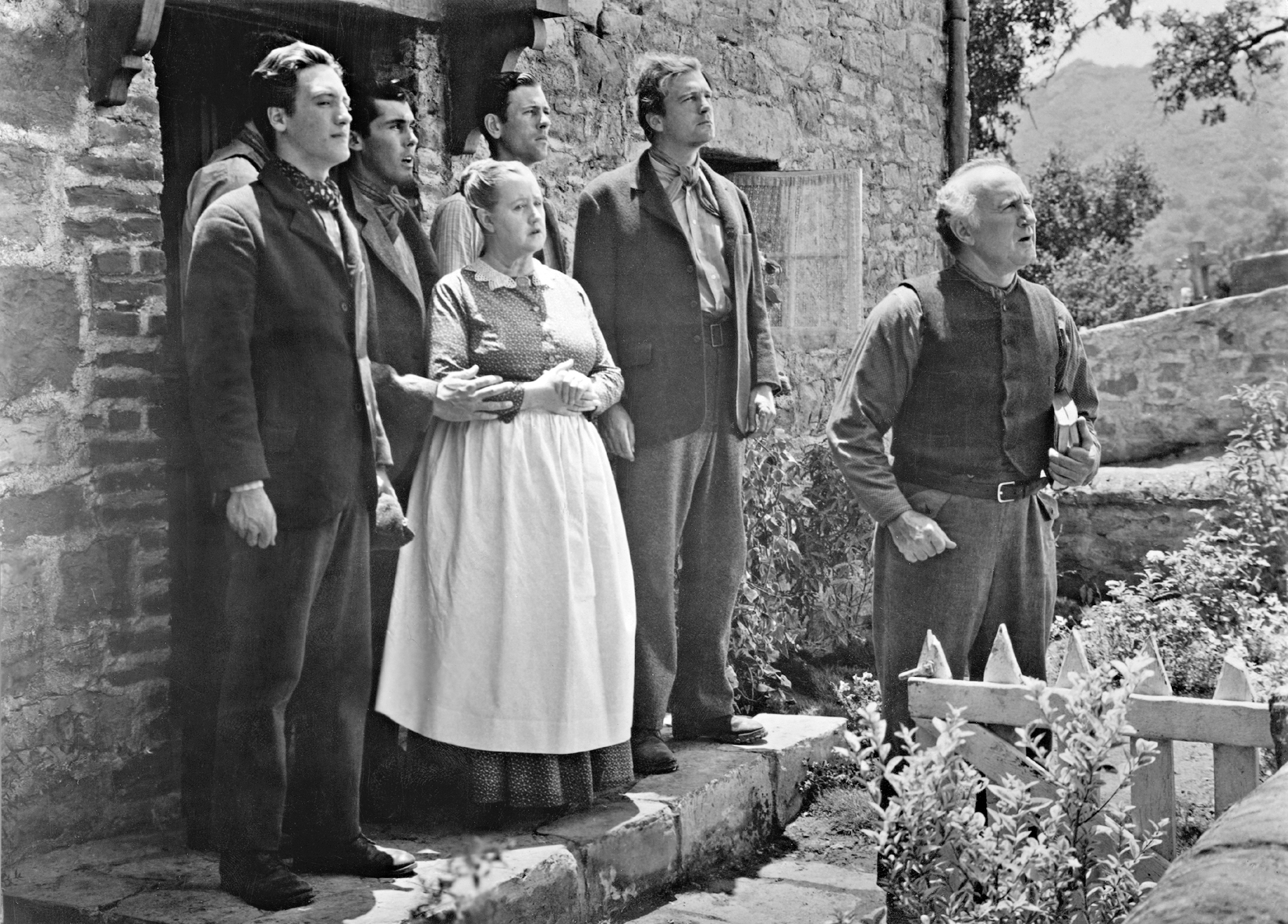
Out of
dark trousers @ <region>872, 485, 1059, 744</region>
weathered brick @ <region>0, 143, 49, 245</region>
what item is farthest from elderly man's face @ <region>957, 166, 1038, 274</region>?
weathered brick @ <region>0, 143, 49, 245</region>

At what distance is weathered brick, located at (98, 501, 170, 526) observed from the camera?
3.40 metres

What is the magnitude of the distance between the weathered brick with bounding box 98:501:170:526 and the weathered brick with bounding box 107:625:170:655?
26 centimetres

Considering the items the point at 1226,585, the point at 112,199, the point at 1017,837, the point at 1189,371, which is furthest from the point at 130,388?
the point at 1189,371

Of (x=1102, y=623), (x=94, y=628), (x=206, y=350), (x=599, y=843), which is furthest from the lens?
(x=1102, y=623)

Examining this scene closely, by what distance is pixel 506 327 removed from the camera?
12.2ft

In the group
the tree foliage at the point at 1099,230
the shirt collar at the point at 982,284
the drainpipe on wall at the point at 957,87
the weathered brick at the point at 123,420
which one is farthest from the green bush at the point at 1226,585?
the tree foliage at the point at 1099,230

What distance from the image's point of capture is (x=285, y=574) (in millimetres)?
3152

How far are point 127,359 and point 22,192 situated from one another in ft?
1.45

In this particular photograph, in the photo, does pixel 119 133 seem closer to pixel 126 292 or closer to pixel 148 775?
pixel 126 292

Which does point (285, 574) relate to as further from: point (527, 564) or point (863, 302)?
point (863, 302)

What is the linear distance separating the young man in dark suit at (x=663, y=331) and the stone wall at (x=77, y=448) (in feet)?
4.35

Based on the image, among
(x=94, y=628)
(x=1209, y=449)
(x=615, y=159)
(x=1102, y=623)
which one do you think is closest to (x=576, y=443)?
(x=94, y=628)

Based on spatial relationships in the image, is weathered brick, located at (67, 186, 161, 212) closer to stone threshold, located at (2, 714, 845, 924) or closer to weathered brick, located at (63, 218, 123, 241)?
weathered brick, located at (63, 218, 123, 241)

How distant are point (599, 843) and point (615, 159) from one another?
2.86m
